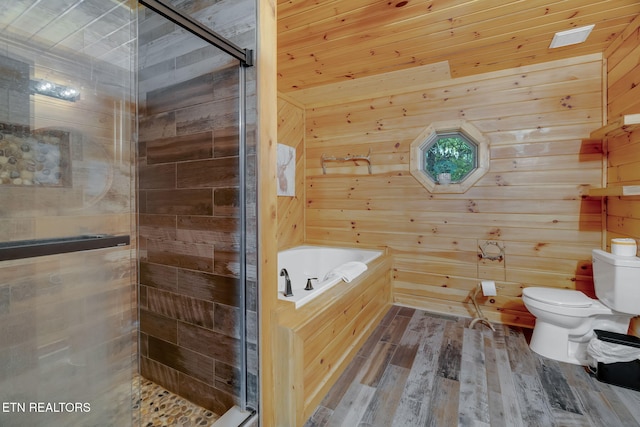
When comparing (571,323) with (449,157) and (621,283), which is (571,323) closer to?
(621,283)

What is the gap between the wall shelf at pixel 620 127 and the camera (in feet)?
5.90

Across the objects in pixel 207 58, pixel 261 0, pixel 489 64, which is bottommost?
pixel 207 58

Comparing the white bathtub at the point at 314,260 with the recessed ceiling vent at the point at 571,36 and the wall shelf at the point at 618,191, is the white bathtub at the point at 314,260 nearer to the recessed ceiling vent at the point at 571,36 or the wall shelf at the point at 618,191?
the wall shelf at the point at 618,191

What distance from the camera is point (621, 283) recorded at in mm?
1894

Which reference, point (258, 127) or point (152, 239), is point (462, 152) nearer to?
point (258, 127)

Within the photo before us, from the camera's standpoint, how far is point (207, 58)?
1551 millimetres

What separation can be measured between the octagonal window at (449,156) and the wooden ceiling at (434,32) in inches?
20.1

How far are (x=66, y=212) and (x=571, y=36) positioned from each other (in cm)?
309

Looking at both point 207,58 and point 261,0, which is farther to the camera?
point 207,58

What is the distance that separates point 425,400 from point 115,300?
1.62 metres

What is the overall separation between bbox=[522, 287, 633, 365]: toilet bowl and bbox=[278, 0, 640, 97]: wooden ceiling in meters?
1.88

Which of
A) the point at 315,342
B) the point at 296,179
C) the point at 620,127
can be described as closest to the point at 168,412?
the point at 315,342

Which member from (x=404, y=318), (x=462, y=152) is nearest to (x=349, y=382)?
(x=404, y=318)

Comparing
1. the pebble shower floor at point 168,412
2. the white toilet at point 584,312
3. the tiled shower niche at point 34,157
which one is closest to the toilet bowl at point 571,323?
the white toilet at point 584,312
